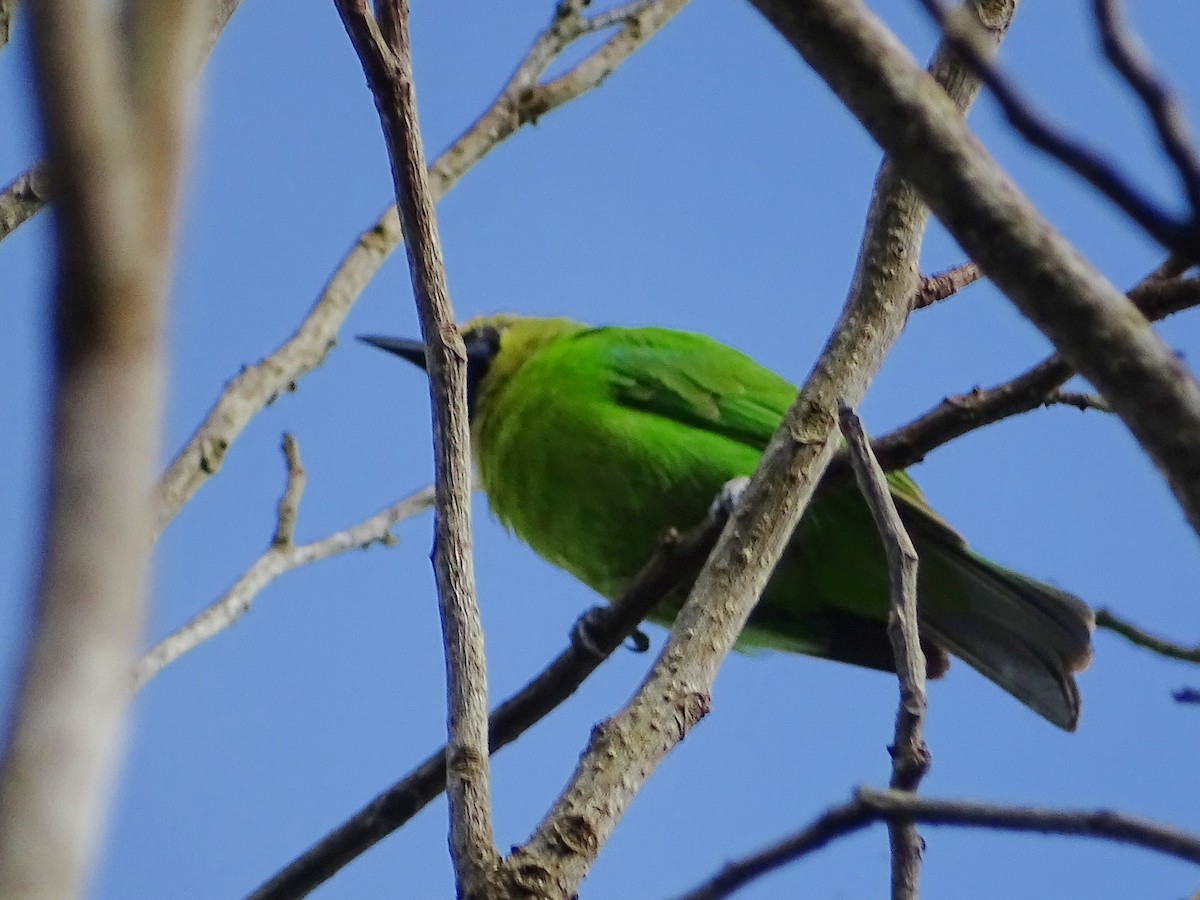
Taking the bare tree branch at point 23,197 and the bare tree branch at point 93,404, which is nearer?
the bare tree branch at point 93,404

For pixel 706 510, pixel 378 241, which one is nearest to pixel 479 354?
pixel 706 510

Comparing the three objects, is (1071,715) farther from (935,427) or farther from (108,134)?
(108,134)

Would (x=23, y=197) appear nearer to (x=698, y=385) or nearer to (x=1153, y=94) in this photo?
(x=1153, y=94)

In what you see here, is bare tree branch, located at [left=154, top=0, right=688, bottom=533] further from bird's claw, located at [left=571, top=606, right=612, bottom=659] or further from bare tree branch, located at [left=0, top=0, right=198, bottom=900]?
bare tree branch, located at [left=0, top=0, right=198, bottom=900]

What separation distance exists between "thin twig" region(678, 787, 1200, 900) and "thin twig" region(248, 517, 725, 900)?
1.12 metres

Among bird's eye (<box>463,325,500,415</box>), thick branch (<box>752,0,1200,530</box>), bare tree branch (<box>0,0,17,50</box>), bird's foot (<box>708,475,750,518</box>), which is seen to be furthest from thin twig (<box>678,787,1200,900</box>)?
bird's eye (<box>463,325,500,415</box>)

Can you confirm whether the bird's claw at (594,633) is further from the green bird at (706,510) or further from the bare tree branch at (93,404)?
the bare tree branch at (93,404)

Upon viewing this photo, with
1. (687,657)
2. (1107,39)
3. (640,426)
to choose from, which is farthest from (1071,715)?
(1107,39)

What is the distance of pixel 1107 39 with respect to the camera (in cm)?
128

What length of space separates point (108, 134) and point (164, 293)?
0.09m

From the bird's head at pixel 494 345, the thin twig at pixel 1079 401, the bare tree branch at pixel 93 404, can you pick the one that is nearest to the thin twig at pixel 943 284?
the thin twig at pixel 1079 401

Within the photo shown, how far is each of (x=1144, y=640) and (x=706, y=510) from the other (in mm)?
1977

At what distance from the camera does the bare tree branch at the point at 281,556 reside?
10.7 feet

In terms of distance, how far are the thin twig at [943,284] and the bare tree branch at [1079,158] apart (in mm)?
1620
